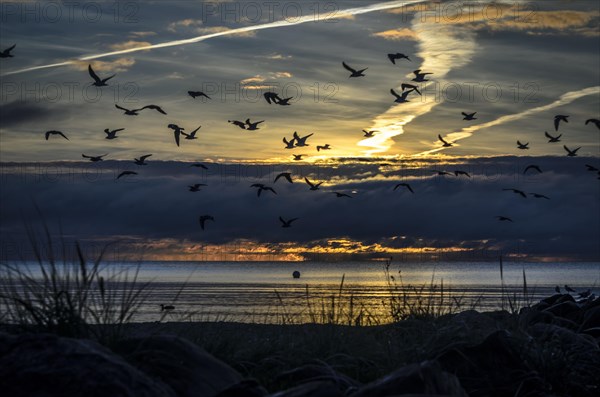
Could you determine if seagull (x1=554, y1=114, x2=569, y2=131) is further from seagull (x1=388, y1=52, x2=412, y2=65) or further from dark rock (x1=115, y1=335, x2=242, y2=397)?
dark rock (x1=115, y1=335, x2=242, y2=397)

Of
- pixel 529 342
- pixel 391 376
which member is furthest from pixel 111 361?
pixel 529 342

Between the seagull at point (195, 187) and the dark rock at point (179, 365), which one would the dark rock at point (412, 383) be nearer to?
the dark rock at point (179, 365)

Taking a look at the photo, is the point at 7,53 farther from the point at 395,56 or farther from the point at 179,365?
the point at 179,365

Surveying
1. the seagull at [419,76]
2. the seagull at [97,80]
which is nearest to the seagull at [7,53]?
the seagull at [97,80]

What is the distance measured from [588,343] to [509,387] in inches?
68.0

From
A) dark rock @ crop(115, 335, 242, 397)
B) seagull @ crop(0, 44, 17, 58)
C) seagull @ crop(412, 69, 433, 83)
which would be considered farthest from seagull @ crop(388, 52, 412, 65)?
dark rock @ crop(115, 335, 242, 397)

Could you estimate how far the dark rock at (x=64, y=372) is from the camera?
5.70 metres

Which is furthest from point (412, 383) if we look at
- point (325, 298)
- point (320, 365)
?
point (325, 298)

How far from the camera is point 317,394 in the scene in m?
6.32

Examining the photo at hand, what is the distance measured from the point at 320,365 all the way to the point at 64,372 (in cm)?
367

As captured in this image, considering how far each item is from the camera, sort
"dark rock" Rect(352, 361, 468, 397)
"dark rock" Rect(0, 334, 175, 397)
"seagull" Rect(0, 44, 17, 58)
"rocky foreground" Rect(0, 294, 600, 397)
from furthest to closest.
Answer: "seagull" Rect(0, 44, 17, 58) < "dark rock" Rect(352, 361, 468, 397) < "rocky foreground" Rect(0, 294, 600, 397) < "dark rock" Rect(0, 334, 175, 397)

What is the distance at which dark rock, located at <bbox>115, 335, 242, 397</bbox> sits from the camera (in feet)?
23.2

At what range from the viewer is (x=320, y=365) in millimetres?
8781

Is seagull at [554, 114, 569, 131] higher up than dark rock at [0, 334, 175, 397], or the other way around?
seagull at [554, 114, 569, 131]
